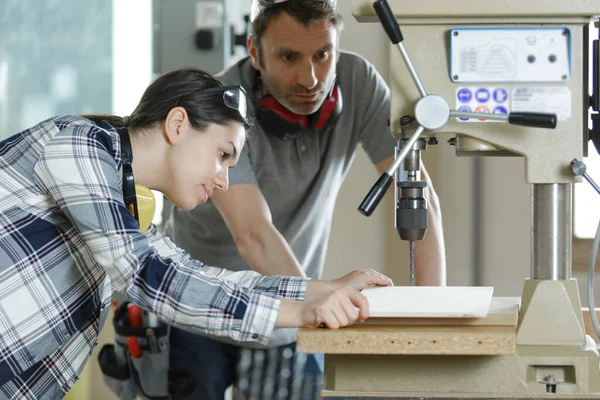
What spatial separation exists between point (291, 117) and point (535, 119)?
917 mm

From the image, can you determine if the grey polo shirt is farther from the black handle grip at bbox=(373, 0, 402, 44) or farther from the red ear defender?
the black handle grip at bbox=(373, 0, 402, 44)

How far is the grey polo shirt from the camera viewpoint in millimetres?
1958

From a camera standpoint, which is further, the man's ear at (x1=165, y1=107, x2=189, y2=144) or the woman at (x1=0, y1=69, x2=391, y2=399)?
the man's ear at (x1=165, y1=107, x2=189, y2=144)

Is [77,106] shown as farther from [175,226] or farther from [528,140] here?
[528,140]

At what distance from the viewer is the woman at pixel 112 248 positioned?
1.00 metres

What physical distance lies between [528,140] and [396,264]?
7.04 ft

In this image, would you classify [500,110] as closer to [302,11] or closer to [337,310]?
[337,310]

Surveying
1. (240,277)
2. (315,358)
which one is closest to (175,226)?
(315,358)

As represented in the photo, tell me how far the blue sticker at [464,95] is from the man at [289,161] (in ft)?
2.27

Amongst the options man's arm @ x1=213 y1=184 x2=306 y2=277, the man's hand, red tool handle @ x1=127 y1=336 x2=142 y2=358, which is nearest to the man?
man's arm @ x1=213 y1=184 x2=306 y2=277

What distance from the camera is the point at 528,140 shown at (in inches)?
41.8

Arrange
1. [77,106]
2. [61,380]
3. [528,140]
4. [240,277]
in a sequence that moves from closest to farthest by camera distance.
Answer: [528,140]
[61,380]
[240,277]
[77,106]

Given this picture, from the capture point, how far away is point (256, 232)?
1.69 m

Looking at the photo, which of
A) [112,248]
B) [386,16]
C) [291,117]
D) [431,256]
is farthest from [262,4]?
[112,248]
